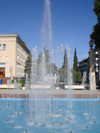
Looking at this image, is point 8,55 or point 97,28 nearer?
point 97,28

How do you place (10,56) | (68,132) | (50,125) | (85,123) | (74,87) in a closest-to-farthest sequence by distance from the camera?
(68,132) → (50,125) → (85,123) → (74,87) → (10,56)

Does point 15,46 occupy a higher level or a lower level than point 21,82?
higher

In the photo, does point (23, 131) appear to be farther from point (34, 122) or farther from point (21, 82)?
point (21, 82)

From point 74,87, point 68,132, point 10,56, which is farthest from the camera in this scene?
point 10,56

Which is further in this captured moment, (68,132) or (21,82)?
(21,82)

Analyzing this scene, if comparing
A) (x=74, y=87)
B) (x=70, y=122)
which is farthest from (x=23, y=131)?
(x=74, y=87)

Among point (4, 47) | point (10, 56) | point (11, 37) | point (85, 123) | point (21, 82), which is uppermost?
point (11, 37)

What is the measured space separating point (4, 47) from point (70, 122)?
104 ft

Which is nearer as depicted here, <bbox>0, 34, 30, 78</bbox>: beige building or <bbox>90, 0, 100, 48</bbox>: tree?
<bbox>90, 0, 100, 48</bbox>: tree

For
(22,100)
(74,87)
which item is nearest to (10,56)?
(74,87)

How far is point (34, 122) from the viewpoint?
7457 mm

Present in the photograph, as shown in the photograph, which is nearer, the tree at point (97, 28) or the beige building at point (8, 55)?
the tree at point (97, 28)

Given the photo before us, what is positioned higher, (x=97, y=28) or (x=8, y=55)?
(x=97, y=28)

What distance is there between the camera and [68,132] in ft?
20.5
